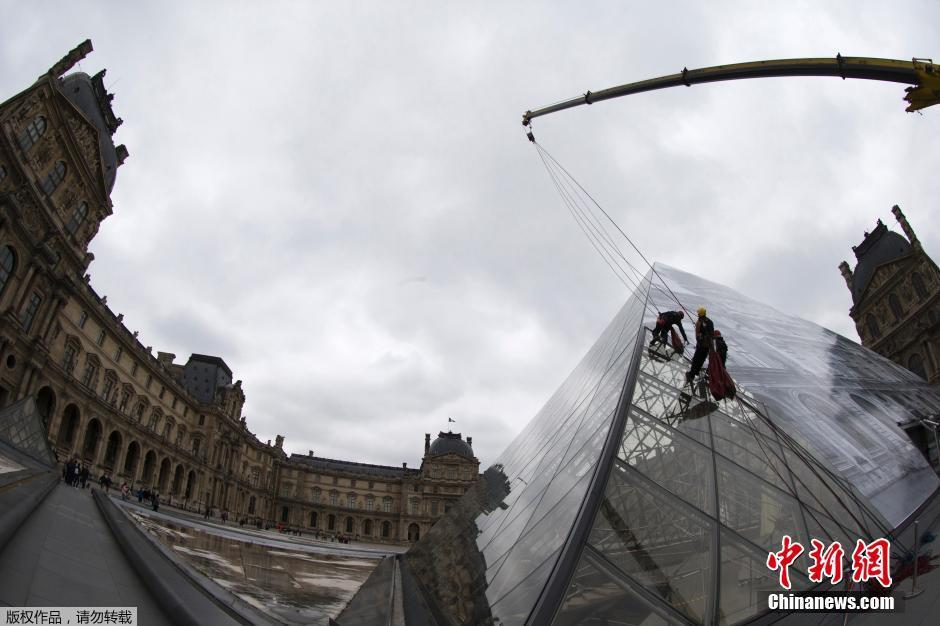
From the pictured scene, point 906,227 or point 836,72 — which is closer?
point 836,72

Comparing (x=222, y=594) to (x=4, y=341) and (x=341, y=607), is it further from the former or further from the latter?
(x=4, y=341)

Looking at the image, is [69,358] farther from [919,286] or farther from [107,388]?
[919,286]

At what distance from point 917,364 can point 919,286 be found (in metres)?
7.19

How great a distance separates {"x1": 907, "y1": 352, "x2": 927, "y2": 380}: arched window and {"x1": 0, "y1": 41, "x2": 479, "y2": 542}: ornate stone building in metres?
66.5

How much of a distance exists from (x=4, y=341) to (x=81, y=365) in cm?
1154

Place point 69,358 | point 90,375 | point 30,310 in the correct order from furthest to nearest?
point 90,375 < point 69,358 < point 30,310

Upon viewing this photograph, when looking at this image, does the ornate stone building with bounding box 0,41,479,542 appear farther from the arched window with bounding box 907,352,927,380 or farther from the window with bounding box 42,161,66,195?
the arched window with bounding box 907,352,927,380

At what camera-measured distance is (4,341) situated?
29.0 meters

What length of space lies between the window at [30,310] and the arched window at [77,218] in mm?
6263

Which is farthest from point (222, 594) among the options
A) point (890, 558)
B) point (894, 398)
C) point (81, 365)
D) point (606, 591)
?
point (81, 365)

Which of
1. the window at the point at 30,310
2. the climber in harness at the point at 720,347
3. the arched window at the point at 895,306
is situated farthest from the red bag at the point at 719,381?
the arched window at the point at 895,306

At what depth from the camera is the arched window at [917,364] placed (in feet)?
127

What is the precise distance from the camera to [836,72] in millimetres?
10102

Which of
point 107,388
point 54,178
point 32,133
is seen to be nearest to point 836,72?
point 32,133
